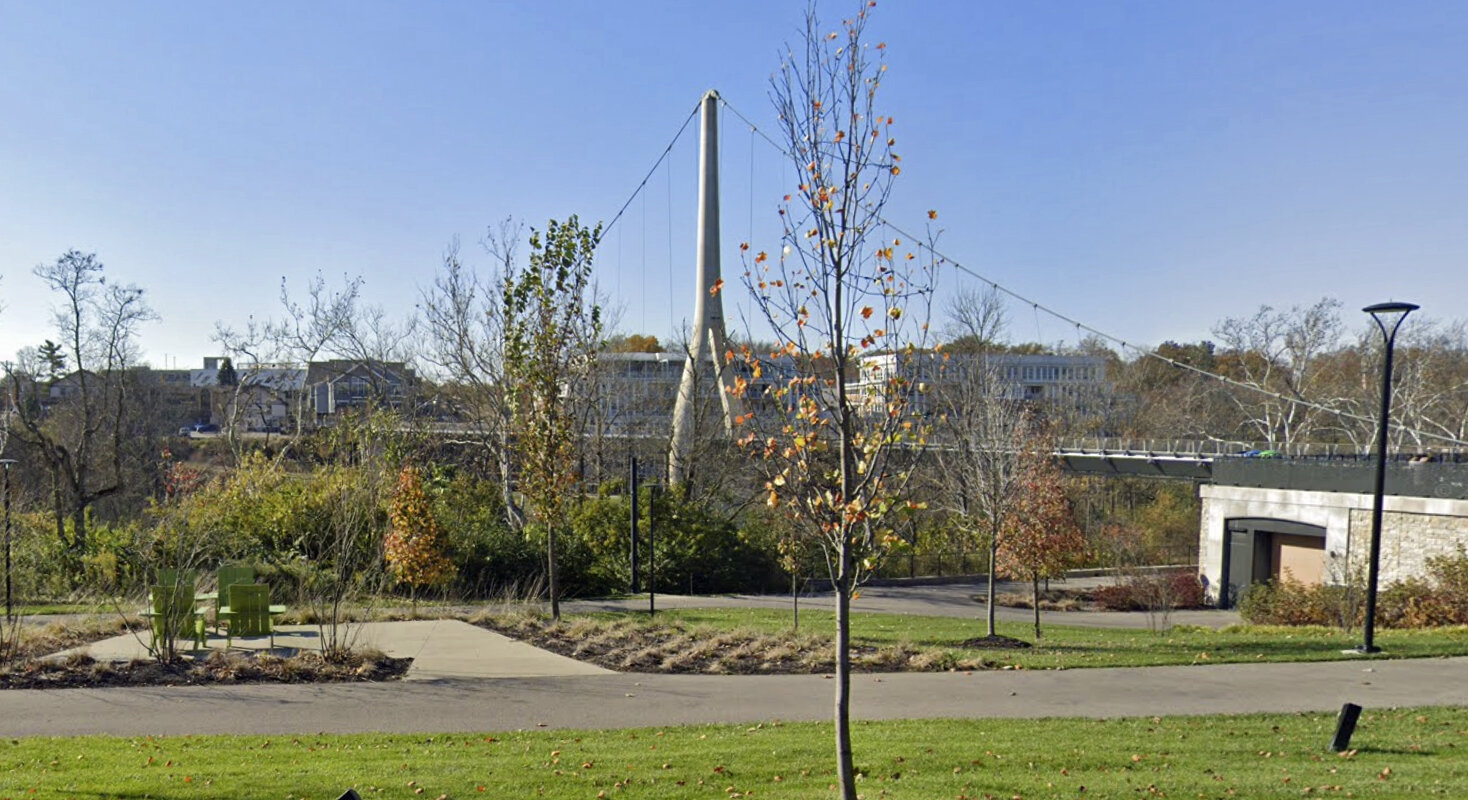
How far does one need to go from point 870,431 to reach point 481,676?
773 centimetres

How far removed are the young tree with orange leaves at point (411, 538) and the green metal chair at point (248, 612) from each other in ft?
15.9

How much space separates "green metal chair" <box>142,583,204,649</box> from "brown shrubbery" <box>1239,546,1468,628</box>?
17838 mm

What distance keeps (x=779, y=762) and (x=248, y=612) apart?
9.08m

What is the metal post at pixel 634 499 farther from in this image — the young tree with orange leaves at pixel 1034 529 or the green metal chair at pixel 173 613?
the green metal chair at pixel 173 613

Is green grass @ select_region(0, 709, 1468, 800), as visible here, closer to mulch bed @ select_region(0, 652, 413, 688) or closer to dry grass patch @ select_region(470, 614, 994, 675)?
mulch bed @ select_region(0, 652, 413, 688)

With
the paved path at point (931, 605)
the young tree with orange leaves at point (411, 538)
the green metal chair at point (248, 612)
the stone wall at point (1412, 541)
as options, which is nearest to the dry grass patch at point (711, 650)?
the paved path at point (931, 605)

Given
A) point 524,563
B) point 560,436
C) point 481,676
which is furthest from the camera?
point 524,563

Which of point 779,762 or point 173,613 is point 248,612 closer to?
point 173,613

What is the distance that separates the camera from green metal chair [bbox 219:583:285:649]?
13914mm

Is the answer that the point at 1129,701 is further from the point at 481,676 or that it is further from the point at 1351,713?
the point at 481,676

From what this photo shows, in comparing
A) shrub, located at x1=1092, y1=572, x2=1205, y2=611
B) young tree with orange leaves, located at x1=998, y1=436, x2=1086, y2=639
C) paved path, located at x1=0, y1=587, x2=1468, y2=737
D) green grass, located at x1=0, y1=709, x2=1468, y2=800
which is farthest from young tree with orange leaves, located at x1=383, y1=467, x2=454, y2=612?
shrub, located at x1=1092, y1=572, x2=1205, y2=611

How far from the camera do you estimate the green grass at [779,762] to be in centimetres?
708

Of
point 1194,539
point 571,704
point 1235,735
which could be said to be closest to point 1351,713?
point 1235,735

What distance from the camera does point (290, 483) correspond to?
23.1 m
